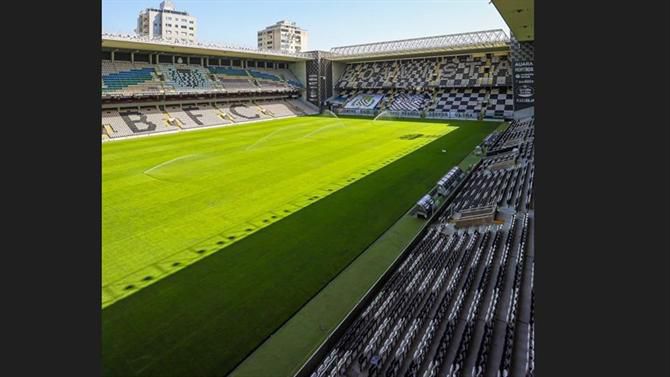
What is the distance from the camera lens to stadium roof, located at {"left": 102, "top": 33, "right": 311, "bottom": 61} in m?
32.2

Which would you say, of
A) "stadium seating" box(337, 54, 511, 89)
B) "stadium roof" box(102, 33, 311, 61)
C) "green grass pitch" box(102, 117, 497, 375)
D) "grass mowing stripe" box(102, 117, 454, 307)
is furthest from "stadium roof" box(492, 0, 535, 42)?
"stadium roof" box(102, 33, 311, 61)

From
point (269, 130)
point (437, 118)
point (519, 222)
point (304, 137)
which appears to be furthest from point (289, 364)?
point (437, 118)

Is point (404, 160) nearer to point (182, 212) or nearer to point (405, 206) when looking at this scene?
point (405, 206)

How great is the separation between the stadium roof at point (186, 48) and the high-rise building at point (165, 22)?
75099mm

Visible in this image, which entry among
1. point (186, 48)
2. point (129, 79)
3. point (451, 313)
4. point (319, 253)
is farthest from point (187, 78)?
point (451, 313)

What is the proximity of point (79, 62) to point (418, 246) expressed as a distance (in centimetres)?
960

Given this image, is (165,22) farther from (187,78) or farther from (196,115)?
(196,115)

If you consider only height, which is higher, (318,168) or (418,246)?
(318,168)

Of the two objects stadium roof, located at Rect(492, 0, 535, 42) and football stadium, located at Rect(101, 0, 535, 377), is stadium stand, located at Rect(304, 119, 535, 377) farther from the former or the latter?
stadium roof, located at Rect(492, 0, 535, 42)

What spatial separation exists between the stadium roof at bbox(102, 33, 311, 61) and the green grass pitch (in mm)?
12081

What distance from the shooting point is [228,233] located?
37.3ft

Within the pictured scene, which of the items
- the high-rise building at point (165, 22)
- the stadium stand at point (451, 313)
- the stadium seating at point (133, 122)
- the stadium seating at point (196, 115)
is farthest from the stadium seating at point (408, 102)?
the high-rise building at point (165, 22)

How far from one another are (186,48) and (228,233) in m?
31.9

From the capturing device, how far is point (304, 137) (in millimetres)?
29844
